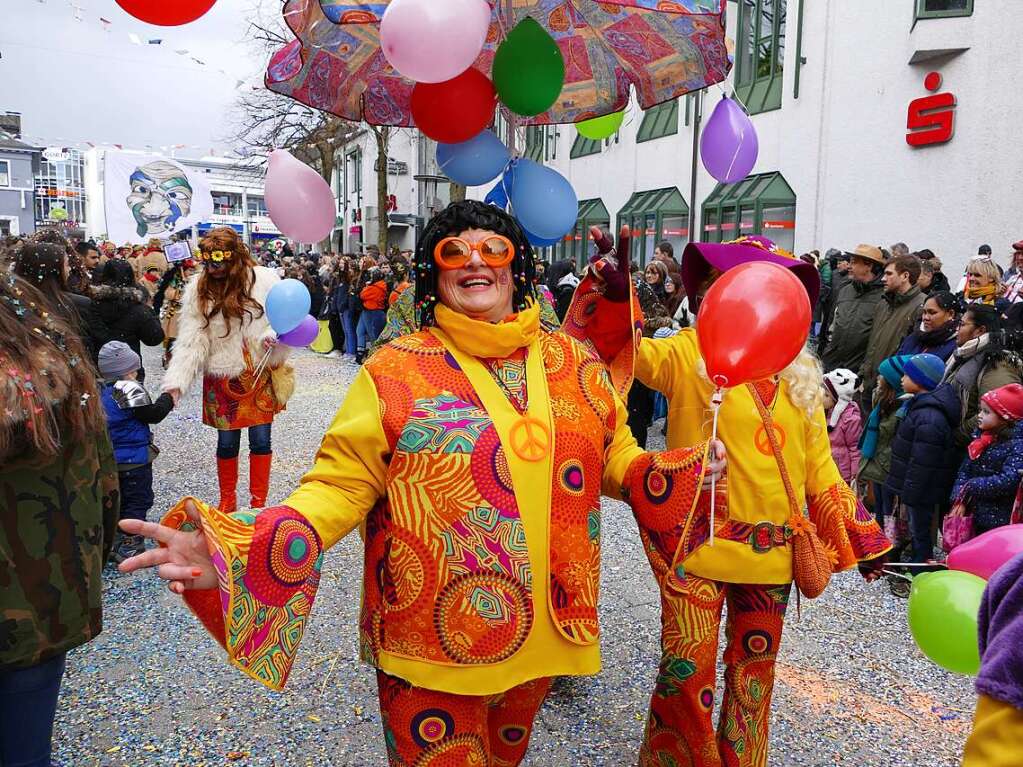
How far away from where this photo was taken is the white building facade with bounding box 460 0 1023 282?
1018cm

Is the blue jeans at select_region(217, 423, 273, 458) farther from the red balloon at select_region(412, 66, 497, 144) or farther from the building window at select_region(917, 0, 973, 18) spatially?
the building window at select_region(917, 0, 973, 18)

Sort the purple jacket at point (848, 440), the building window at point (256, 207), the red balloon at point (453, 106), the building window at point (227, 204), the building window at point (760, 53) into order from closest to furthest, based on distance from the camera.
Answer: the red balloon at point (453, 106)
the purple jacket at point (848, 440)
the building window at point (760, 53)
the building window at point (227, 204)
the building window at point (256, 207)

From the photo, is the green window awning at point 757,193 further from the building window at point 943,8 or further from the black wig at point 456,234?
the black wig at point 456,234

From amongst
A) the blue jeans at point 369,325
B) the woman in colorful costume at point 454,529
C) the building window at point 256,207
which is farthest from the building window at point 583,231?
the building window at point 256,207

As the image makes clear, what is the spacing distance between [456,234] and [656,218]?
16.3m

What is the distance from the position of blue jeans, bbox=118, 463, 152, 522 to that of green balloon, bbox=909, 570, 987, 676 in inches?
171

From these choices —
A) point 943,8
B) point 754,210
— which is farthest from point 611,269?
point 754,210

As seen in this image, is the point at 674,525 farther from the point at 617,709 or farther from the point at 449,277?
the point at 617,709

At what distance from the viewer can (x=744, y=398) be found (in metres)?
2.47

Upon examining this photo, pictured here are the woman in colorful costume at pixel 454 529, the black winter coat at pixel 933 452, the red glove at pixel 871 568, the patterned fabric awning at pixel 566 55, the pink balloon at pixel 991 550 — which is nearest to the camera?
the pink balloon at pixel 991 550

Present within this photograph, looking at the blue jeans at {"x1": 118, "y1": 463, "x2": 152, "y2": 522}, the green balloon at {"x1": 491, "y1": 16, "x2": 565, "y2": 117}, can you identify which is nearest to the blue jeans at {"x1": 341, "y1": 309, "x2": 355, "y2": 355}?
the blue jeans at {"x1": 118, "y1": 463, "x2": 152, "y2": 522}

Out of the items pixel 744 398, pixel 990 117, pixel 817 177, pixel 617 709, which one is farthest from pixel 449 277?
pixel 817 177

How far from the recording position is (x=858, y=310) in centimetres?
677

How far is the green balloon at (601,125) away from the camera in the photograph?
368 centimetres
